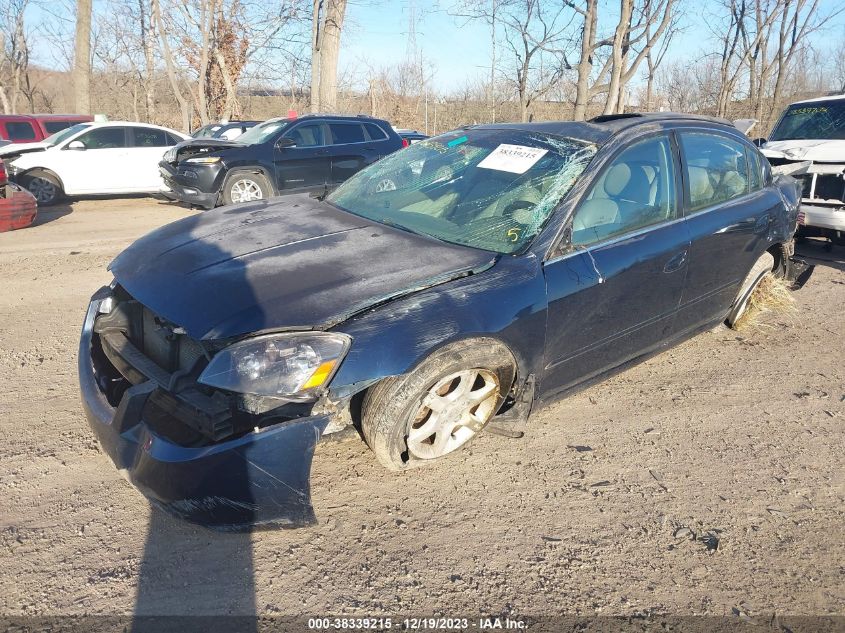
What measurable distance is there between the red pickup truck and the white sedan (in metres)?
1.44

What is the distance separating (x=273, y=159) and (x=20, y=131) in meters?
6.34

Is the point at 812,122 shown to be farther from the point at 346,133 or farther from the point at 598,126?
the point at 346,133

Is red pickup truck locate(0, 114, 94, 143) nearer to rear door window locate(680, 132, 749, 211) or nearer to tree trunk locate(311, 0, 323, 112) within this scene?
tree trunk locate(311, 0, 323, 112)

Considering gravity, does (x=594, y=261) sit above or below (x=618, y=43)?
below

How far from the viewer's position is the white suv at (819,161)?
6.95 meters

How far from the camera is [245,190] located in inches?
390

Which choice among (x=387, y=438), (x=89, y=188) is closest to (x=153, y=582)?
(x=387, y=438)

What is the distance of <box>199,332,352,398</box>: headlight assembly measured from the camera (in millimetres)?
2279

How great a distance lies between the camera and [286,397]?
2.30 m

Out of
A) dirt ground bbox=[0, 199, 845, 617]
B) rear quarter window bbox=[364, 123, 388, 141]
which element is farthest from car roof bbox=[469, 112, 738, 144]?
rear quarter window bbox=[364, 123, 388, 141]

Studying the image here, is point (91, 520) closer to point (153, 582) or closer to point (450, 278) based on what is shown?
point (153, 582)

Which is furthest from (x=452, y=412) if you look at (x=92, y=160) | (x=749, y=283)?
(x=92, y=160)

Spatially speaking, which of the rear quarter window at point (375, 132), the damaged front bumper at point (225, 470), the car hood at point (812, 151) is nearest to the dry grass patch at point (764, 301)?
the car hood at point (812, 151)

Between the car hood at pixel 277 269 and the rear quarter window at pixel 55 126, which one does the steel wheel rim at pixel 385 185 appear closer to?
the car hood at pixel 277 269
